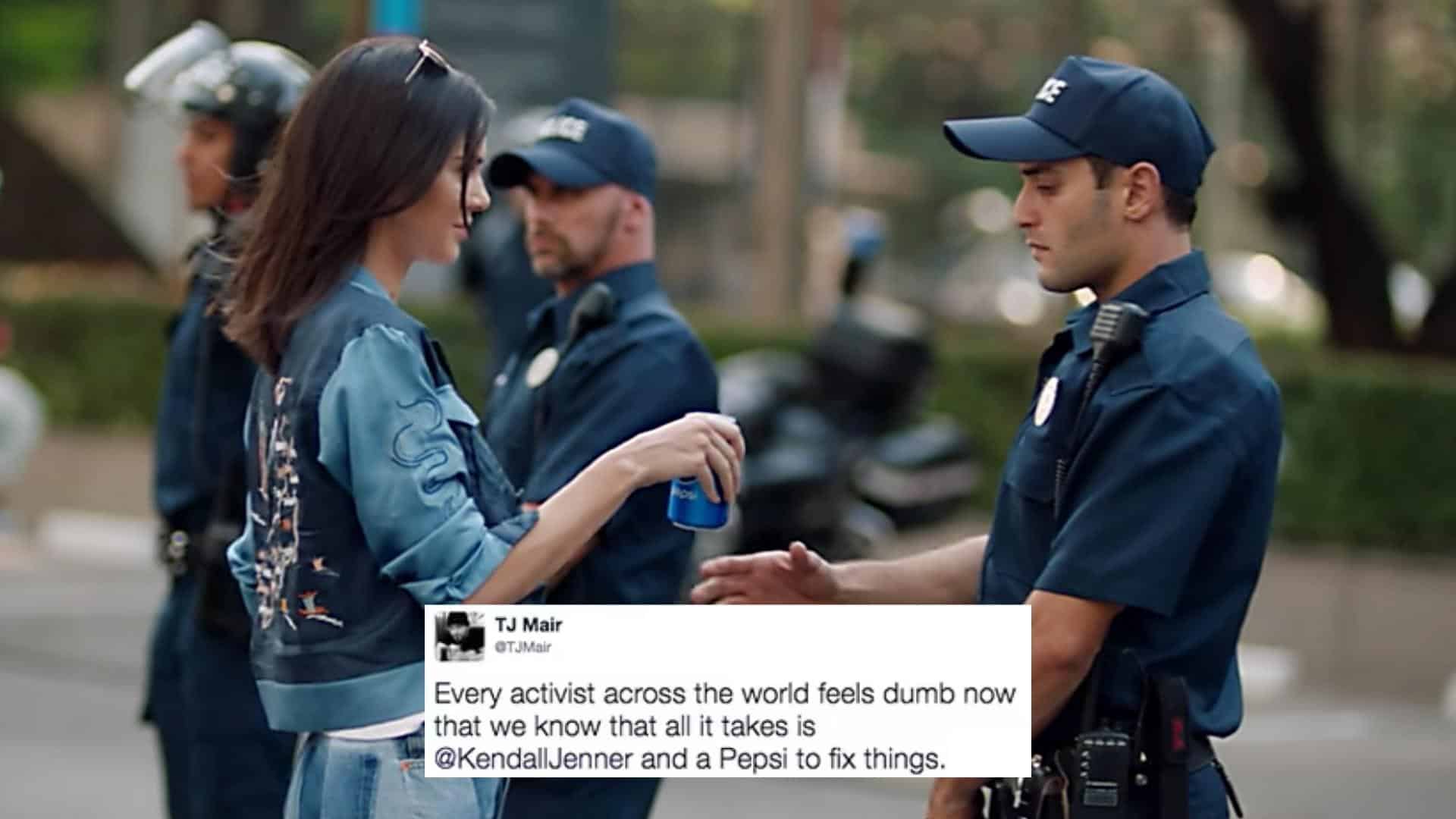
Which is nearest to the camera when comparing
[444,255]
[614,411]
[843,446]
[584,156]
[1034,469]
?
[444,255]

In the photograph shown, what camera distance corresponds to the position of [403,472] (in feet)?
11.0

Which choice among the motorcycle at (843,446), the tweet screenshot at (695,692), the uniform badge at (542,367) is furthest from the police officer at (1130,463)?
the motorcycle at (843,446)

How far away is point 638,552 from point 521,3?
9618mm

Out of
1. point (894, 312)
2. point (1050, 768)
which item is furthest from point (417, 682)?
point (894, 312)

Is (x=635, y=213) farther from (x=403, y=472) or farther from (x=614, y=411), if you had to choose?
(x=403, y=472)

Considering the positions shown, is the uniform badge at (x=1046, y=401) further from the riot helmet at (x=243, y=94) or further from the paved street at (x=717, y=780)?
the paved street at (x=717, y=780)

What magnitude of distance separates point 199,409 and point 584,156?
2.98 ft

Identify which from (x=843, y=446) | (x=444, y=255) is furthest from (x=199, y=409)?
(x=843, y=446)

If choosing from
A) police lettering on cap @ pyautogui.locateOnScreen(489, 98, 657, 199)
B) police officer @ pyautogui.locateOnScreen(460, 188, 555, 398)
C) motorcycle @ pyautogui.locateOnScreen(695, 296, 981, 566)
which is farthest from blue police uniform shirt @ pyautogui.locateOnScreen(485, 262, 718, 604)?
motorcycle @ pyautogui.locateOnScreen(695, 296, 981, 566)

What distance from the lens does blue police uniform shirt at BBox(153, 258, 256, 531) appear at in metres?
5.21

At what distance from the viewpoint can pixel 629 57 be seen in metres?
18.3

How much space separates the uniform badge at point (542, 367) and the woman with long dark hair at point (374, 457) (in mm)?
1363

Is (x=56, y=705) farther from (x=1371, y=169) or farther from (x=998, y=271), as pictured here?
(x=998, y=271)

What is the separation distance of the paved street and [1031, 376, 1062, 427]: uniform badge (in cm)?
479
